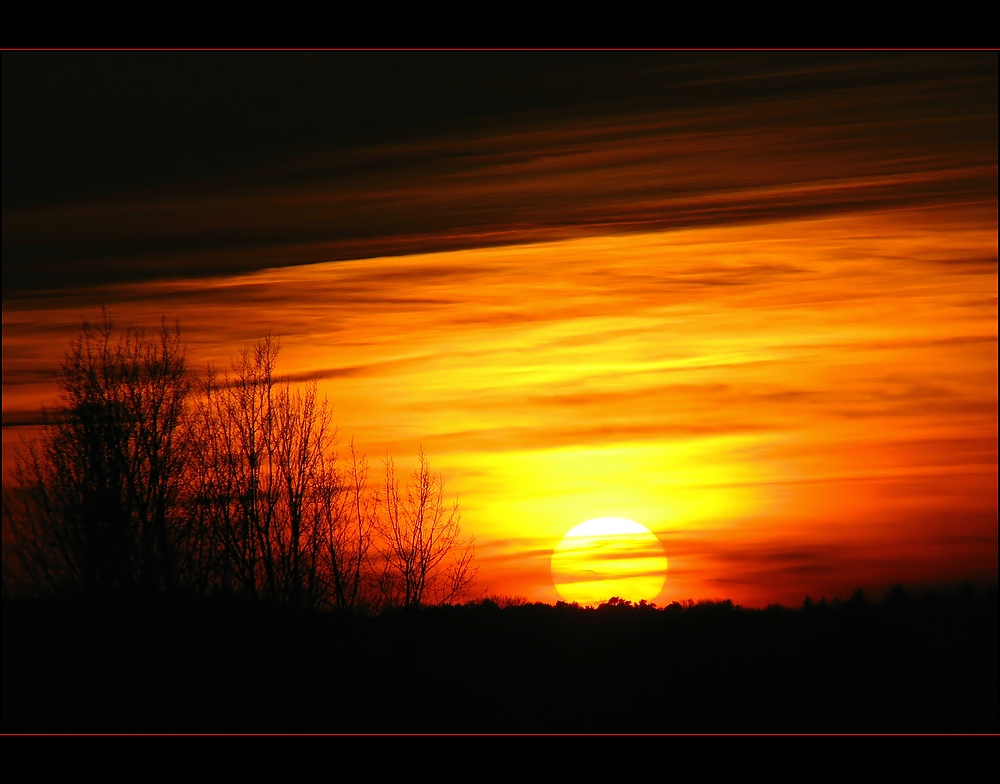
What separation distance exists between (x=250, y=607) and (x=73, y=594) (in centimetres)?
388

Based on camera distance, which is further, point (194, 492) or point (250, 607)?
point (194, 492)

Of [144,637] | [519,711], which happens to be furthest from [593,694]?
[144,637]

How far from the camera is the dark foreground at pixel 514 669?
22234mm

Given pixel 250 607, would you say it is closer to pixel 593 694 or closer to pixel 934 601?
pixel 593 694

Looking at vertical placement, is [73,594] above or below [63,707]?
above

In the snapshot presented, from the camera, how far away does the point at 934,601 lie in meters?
25.3

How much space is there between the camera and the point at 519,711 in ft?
72.8

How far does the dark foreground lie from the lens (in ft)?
72.9

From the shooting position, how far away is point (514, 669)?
23.7 metres

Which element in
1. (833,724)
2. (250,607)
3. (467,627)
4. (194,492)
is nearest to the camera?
(833,724)
